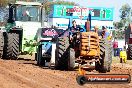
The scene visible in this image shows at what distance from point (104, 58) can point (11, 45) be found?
291 inches

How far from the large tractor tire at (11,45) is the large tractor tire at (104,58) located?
6878 mm

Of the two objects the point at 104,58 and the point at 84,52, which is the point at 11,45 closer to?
the point at 84,52

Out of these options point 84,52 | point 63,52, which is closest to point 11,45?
point 63,52

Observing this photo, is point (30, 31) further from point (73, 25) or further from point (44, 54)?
point (73, 25)

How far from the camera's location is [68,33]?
52.1ft

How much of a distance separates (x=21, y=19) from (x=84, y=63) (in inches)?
322

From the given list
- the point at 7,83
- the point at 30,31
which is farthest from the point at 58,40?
the point at 30,31

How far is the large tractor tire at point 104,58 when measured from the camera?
48.5 ft

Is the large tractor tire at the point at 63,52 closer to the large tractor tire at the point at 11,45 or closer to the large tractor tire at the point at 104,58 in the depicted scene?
the large tractor tire at the point at 104,58

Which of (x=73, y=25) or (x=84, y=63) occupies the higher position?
(x=73, y=25)

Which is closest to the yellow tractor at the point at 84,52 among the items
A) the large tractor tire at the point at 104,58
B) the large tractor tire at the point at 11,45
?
the large tractor tire at the point at 104,58

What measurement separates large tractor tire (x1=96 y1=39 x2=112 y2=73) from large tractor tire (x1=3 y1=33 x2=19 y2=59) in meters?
6.88

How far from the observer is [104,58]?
14773mm

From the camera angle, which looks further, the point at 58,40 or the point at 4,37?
the point at 4,37
